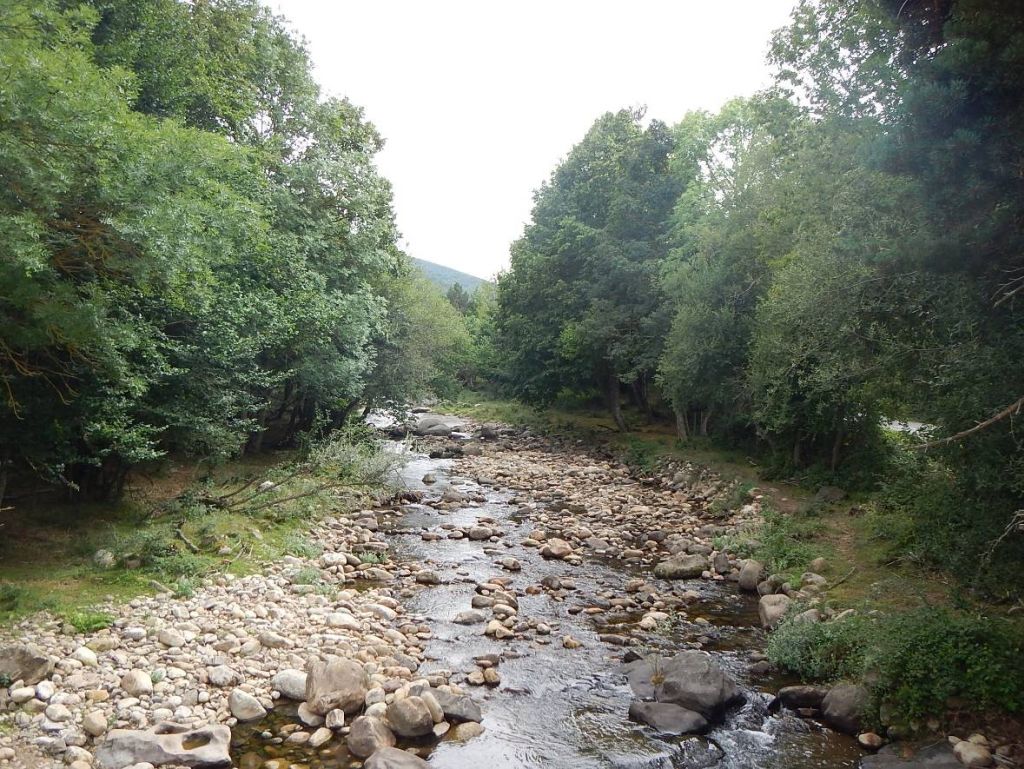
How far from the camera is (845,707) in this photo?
24.7ft

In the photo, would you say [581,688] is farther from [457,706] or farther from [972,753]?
[972,753]

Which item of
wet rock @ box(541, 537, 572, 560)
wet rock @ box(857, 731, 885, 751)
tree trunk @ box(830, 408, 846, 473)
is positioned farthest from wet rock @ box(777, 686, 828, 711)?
tree trunk @ box(830, 408, 846, 473)

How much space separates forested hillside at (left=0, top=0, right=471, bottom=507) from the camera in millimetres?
7176

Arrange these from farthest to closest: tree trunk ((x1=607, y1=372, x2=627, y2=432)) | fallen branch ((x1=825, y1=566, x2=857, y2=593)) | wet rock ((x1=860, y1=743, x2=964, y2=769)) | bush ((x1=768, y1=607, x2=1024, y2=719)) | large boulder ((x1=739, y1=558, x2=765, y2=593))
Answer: tree trunk ((x1=607, y1=372, x2=627, y2=432))
large boulder ((x1=739, y1=558, x2=765, y2=593))
fallen branch ((x1=825, y1=566, x2=857, y2=593))
bush ((x1=768, y1=607, x2=1024, y2=719))
wet rock ((x1=860, y1=743, x2=964, y2=769))

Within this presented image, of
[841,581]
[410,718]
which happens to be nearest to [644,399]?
[841,581]

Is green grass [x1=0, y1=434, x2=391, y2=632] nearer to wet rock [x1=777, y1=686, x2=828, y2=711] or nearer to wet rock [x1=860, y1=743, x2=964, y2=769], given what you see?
wet rock [x1=777, y1=686, x2=828, y2=711]

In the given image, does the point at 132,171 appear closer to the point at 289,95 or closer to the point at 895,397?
the point at 895,397

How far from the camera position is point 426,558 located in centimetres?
1377

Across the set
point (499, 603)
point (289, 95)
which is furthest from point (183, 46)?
point (499, 603)

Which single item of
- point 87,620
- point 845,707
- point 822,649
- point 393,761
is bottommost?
point 87,620

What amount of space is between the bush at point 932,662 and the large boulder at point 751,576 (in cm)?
360

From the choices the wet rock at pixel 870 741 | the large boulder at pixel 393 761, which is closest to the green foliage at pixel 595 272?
the wet rock at pixel 870 741

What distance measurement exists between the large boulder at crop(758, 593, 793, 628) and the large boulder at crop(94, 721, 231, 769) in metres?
7.69

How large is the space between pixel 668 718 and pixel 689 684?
1.73 feet
